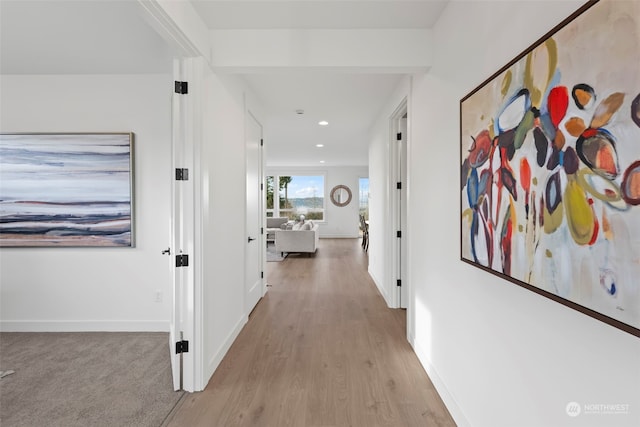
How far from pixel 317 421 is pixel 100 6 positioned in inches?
114

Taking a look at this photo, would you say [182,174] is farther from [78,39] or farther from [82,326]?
[82,326]

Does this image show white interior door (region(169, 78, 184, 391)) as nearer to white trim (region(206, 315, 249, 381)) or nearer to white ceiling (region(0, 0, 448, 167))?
white trim (region(206, 315, 249, 381))

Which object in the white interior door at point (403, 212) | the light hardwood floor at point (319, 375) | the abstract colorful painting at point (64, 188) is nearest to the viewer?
the light hardwood floor at point (319, 375)

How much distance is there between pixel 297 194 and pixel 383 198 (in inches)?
287

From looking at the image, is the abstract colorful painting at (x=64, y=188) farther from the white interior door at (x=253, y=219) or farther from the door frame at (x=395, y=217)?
the door frame at (x=395, y=217)

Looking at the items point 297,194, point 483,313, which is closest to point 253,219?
point 483,313

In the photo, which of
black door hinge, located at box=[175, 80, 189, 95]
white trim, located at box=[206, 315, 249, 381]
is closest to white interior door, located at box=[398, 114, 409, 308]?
white trim, located at box=[206, 315, 249, 381]

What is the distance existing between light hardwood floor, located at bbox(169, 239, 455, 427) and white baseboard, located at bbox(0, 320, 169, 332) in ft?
3.22

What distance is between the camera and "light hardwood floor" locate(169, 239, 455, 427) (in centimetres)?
188

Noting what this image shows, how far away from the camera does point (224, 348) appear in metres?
2.61

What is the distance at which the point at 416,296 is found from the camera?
8.68ft

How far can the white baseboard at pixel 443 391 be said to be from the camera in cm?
174

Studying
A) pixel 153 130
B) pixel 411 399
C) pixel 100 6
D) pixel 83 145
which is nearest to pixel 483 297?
pixel 411 399

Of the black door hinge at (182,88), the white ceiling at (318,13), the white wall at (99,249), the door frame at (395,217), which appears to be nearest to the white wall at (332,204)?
the door frame at (395,217)
